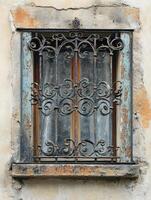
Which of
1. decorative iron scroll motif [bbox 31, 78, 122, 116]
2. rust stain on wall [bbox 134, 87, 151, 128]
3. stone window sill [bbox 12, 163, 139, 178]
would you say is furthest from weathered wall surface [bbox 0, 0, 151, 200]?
decorative iron scroll motif [bbox 31, 78, 122, 116]

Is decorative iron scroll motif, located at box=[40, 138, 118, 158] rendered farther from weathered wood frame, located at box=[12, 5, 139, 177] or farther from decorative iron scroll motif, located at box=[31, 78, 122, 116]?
decorative iron scroll motif, located at box=[31, 78, 122, 116]

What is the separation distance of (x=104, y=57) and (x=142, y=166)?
100 centimetres

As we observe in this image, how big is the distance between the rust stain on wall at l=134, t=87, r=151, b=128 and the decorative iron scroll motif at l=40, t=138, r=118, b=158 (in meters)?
0.35

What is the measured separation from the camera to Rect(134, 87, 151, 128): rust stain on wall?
23.2 feet

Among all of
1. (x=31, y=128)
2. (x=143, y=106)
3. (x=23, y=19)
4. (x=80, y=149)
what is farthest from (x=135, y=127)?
Result: (x=23, y=19)

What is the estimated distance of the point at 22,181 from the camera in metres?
6.99

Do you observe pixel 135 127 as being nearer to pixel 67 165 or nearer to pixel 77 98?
pixel 77 98

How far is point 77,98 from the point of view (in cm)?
709

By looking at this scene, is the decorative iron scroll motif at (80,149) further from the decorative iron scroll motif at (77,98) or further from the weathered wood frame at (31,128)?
the decorative iron scroll motif at (77,98)

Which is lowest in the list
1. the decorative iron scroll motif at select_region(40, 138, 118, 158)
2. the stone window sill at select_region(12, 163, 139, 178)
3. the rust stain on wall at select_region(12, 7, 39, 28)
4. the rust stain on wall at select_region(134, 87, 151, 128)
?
the stone window sill at select_region(12, 163, 139, 178)

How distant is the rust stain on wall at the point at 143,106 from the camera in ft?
23.2

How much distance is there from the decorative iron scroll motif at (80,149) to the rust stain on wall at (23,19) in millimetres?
1020

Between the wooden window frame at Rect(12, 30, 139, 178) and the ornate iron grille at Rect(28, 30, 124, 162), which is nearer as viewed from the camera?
the wooden window frame at Rect(12, 30, 139, 178)

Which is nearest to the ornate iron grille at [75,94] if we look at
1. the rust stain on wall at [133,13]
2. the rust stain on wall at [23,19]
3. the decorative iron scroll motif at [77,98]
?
the decorative iron scroll motif at [77,98]
